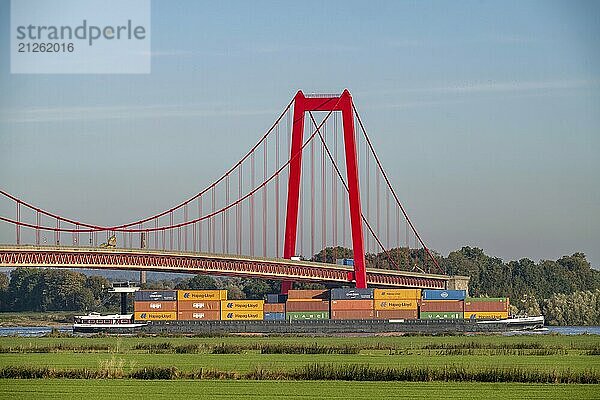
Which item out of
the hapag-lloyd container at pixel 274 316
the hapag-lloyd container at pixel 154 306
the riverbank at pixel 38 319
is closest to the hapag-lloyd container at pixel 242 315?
the hapag-lloyd container at pixel 274 316

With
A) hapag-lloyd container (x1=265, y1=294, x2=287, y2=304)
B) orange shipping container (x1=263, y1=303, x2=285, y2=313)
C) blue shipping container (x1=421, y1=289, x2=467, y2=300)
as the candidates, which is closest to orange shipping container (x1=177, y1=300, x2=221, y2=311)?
orange shipping container (x1=263, y1=303, x2=285, y2=313)

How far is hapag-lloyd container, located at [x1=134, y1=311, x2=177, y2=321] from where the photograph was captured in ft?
376

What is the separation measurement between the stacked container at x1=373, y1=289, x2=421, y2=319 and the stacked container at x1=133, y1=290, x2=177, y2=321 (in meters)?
16.3

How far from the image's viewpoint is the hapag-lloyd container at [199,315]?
114438mm

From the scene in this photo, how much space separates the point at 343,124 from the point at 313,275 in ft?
40.4

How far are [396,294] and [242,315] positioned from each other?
40.6ft

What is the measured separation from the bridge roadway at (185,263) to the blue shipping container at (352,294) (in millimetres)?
1532

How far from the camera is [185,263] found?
108375 mm

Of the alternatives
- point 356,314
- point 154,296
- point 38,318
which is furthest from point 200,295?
point 38,318

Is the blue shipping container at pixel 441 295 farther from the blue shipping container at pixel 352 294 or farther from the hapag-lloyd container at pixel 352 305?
the blue shipping container at pixel 352 294

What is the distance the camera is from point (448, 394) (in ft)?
159

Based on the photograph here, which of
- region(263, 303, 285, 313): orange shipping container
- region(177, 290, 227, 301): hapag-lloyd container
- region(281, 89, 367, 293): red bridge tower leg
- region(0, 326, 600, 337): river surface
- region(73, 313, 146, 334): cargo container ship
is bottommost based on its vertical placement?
region(0, 326, 600, 337): river surface

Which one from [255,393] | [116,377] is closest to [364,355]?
[116,377]

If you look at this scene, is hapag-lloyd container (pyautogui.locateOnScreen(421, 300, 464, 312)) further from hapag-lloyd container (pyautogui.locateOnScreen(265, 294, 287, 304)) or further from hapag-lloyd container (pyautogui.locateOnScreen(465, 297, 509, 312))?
hapag-lloyd container (pyautogui.locateOnScreen(265, 294, 287, 304))
